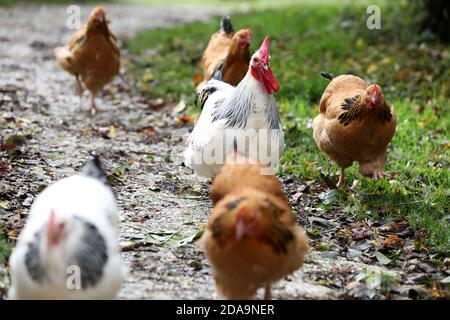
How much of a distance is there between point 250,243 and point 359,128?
2.77 m

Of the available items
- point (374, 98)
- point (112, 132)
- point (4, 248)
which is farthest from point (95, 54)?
point (4, 248)

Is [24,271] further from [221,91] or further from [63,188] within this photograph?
[221,91]

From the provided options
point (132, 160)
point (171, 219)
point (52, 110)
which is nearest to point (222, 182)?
point (171, 219)

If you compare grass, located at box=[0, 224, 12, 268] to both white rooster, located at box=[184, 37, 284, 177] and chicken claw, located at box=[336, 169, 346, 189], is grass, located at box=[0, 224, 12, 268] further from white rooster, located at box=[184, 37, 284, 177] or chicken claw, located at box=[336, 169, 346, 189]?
chicken claw, located at box=[336, 169, 346, 189]

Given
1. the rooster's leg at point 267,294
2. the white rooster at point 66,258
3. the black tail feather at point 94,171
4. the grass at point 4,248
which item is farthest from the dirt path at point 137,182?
the black tail feather at point 94,171

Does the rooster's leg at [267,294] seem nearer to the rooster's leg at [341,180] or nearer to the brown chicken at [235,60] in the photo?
the rooster's leg at [341,180]

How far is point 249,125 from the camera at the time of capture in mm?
5637

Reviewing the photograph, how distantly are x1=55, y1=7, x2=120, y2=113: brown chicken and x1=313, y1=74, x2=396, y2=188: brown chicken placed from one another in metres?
3.76

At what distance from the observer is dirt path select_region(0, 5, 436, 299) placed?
4793 millimetres

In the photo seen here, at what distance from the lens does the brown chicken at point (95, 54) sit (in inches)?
359

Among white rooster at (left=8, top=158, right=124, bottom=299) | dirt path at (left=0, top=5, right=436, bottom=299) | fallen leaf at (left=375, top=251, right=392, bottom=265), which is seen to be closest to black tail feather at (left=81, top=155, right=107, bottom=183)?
white rooster at (left=8, top=158, right=124, bottom=299)

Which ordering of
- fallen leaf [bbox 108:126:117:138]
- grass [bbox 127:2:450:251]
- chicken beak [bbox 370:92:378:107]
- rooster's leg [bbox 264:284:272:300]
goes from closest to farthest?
1. rooster's leg [bbox 264:284:272:300]
2. chicken beak [bbox 370:92:378:107]
3. grass [bbox 127:2:450:251]
4. fallen leaf [bbox 108:126:117:138]

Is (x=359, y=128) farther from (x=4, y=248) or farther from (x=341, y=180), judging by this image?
(x=4, y=248)
